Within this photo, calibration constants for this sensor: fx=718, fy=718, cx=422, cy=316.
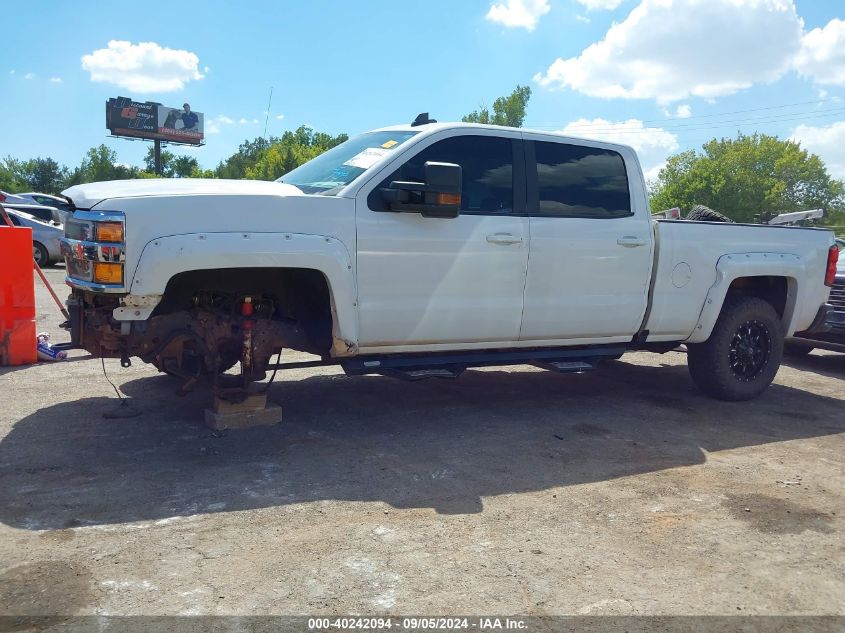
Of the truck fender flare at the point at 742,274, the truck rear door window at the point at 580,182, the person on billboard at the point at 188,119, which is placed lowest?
the truck fender flare at the point at 742,274

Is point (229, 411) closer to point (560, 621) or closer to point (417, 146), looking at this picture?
point (417, 146)

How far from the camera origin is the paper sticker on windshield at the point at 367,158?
4904 mm

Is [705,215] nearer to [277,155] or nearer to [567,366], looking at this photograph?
[567,366]

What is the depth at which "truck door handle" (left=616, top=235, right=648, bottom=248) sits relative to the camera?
552 centimetres

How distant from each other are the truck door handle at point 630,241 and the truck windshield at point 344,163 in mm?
1787

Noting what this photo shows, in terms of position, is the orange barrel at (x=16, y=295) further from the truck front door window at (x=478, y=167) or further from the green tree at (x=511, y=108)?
the green tree at (x=511, y=108)

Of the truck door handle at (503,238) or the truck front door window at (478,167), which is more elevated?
the truck front door window at (478,167)

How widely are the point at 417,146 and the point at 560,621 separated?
10.7 ft

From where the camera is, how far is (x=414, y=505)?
3.76 metres

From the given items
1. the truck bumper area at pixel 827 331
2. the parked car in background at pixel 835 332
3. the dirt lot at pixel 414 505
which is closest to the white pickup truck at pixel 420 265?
the dirt lot at pixel 414 505

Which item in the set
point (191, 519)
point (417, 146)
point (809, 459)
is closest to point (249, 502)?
point (191, 519)

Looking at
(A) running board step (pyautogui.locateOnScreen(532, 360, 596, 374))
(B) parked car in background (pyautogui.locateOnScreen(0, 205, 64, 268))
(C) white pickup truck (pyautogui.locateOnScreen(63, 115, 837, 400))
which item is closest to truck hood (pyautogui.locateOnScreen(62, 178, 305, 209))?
(C) white pickup truck (pyautogui.locateOnScreen(63, 115, 837, 400))

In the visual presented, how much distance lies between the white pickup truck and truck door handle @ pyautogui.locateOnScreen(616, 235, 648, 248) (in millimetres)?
10

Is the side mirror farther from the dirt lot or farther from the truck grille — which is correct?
the truck grille
